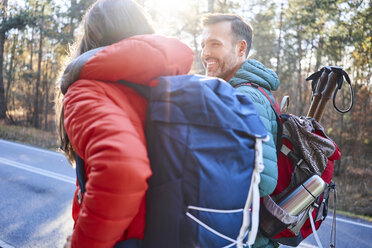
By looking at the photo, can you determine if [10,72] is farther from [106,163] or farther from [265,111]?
[106,163]

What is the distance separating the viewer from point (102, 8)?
1317 mm

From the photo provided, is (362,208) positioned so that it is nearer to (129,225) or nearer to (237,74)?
(237,74)

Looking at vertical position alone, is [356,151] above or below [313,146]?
below

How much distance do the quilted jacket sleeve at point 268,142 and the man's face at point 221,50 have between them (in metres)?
0.46

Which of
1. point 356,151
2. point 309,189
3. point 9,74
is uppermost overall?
point 309,189

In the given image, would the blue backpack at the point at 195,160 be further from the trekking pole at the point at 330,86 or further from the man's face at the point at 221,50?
the trekking pole at the point at 330,86

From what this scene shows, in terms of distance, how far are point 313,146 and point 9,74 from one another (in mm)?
24591

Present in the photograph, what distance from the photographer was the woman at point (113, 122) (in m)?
0.96

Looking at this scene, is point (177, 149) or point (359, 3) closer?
point (177, 149)

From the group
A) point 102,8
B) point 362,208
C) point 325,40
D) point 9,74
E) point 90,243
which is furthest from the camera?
point 9,74

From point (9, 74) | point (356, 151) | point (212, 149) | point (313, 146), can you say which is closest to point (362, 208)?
point (356, 151)

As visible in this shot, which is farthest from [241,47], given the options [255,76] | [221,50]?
[255,76]

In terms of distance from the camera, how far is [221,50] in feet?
7.07

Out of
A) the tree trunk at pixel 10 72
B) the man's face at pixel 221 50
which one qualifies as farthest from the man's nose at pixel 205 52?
the tree trunk at pixel 10 72
